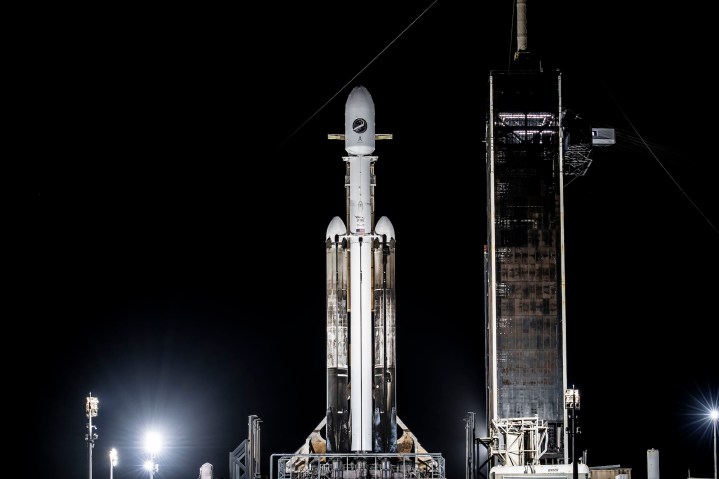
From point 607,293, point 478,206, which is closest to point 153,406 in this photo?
point 478,206

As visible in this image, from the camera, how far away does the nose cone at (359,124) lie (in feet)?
97.9

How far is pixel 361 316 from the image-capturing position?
29.8 meters

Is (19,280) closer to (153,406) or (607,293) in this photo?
(153,406)

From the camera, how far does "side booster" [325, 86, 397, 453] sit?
2961cm

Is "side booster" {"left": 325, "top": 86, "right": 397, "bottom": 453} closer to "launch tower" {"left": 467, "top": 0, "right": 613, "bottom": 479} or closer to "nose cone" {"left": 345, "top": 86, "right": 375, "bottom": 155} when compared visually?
"nose cone" {"left": 345, "top": 86, "right": 375, "bottom": 155}

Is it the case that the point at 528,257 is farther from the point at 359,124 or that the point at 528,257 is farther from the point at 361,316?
the point at 359,124

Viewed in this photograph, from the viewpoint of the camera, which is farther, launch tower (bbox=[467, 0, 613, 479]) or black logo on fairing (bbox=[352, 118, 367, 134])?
black logo on fairing (bbox=[352, 118, 367, 134])

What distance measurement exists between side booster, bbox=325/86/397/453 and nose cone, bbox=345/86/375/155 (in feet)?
0.08

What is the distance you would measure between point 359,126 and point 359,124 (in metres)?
0.06

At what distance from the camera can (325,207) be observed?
37.9 meters

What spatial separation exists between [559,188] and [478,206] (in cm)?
789

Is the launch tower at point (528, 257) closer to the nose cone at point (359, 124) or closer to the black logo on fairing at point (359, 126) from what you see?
the nose cone at point (359, 124)

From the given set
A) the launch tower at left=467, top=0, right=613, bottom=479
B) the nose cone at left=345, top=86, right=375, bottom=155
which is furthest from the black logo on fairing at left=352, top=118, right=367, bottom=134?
the launch tower at left=467, top=0, right=613, bottom=479

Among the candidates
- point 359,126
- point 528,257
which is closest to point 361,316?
point 528,257
